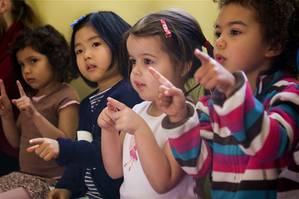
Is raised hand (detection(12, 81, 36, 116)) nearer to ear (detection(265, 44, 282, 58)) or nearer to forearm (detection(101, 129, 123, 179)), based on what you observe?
forearm (detection(101, 129, 123, 179))

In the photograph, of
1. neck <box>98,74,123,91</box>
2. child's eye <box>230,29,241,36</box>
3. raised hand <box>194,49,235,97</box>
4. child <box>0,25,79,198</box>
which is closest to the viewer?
raised hand <box>194,49,235,97</box>

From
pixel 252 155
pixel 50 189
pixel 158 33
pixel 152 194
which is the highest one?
pixel 158 33

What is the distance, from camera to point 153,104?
2.30 feet

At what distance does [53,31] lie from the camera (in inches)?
37.2

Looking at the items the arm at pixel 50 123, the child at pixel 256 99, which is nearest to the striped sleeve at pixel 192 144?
the child at pixel 256 99

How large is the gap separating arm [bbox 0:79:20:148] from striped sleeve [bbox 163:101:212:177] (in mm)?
530

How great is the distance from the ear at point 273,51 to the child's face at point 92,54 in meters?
0.32

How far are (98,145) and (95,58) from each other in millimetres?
171

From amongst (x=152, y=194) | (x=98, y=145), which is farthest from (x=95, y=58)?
(x=152, y=194)

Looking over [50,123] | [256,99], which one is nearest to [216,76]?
[256,99]

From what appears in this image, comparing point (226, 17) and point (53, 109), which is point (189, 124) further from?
point (53, 109)

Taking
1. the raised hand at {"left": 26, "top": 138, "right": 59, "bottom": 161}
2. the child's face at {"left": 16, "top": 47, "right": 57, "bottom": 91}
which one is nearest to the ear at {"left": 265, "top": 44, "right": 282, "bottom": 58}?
the raised hand at {"left": 26, "top": 138, "right": 59, "bottom": 161}

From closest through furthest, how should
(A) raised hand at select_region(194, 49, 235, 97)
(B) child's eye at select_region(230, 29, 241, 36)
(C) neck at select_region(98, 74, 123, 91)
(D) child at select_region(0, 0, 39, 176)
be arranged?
(A) raised hand at select_region(194, 49, 235, 97)
(B) child's eye at select_region(230, 29, 241, 36)
(C) neck at select_region(98, 74, 123, 91)
(D) child at select_region(0, 0, 39, 176)

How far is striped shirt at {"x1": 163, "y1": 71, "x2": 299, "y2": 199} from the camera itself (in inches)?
19.6
